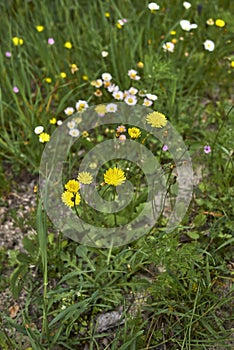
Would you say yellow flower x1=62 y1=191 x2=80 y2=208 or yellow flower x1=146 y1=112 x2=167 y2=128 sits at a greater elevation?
yellow flower x1=146 y1=112 x2=167 y2=128

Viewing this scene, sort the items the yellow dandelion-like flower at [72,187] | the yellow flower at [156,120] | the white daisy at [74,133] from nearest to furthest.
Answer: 1. the yellow dandelion-like flower at [72,187]
2. the yellow flower at [156,120]
3. the white daisy at [74,133]

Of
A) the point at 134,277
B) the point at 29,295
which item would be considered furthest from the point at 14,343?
the point at 134,277

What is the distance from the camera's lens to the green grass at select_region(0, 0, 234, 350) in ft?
5.32

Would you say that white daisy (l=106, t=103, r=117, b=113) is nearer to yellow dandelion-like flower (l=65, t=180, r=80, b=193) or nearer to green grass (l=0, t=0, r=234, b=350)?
green grass (l=0, t=0, r=234, b=350)

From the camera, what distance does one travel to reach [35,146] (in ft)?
7.22

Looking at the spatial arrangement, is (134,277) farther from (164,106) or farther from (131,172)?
(164,106)

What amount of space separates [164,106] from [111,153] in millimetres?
407

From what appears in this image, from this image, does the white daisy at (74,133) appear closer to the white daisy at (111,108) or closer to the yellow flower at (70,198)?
the white daisy at (111,108)

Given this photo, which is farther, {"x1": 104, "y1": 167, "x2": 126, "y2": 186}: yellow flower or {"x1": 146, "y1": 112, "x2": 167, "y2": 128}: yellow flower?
{"x1": 146, "y1": 112, "x2": 167, "y2": 128}: yellow flower

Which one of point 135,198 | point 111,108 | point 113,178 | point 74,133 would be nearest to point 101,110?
point 111,108

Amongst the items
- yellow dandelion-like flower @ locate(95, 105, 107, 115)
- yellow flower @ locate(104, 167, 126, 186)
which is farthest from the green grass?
yellow flower @ locate(104, 167, 126, 186)

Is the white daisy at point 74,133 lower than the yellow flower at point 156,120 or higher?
higher

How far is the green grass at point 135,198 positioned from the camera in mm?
1623

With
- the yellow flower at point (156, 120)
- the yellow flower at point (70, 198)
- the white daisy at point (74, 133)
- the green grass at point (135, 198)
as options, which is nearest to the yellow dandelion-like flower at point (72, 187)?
the yellow flower at point (70, 198)
